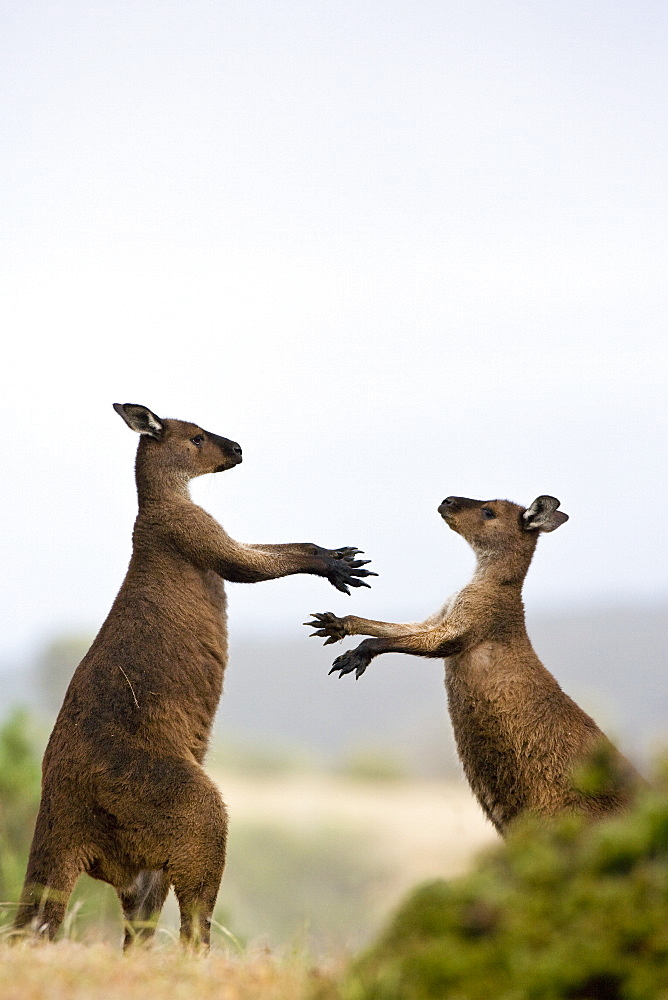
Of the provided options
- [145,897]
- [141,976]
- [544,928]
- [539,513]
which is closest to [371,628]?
[539,513]

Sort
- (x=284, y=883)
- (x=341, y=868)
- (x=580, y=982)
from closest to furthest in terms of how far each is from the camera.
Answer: (x=580, y=982) → (x=341, y=868) → (x=284, y=883)

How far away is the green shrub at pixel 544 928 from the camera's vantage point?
345 cm

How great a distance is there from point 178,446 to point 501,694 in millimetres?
2771

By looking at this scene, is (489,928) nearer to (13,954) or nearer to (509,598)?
(13,954)

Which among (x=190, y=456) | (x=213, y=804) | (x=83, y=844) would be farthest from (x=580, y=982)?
(x=190, y=456)

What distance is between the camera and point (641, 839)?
368 centimetres

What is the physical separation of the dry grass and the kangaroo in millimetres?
2352

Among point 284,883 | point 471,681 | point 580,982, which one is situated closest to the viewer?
point 580,982

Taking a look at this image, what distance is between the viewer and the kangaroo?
7273 mm

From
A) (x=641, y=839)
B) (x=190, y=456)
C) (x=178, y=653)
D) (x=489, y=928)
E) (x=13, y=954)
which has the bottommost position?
(x=13, y=954)

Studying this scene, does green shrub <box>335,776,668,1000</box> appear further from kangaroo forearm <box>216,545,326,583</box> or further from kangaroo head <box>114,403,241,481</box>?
kangaroo head <box>114,403,241,481</box>

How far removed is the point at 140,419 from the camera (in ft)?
27.0

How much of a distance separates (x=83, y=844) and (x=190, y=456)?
271 cm

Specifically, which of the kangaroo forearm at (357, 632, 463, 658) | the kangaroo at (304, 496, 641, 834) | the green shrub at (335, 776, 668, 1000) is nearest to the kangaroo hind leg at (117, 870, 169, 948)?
the kangaroo at (304, 496, 641, 834)
